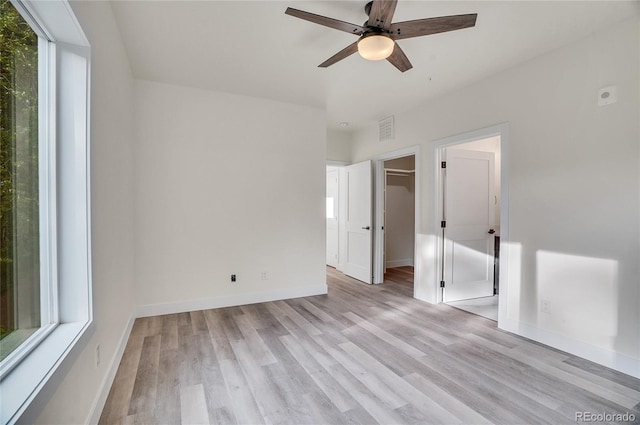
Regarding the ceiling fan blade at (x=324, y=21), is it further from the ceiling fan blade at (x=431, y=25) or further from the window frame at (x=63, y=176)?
Answer: the window frame at (x=63, y=176)

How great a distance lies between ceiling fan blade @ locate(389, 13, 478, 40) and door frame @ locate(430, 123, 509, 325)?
1612 millimetres

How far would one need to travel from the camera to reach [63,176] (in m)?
1.48

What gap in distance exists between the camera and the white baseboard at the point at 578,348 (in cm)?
228

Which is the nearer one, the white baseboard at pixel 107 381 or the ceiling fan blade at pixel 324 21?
the white baseboard at pixel 107 381

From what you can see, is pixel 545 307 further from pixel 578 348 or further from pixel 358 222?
pixel 358 222

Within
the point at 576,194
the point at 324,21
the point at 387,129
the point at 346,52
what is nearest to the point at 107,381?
the point at 324,21

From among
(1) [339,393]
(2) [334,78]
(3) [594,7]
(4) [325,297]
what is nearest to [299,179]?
(2) [334,78]

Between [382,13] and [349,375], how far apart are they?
2518 mm

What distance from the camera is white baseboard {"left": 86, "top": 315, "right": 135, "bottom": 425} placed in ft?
5.48

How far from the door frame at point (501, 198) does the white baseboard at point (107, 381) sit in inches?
139

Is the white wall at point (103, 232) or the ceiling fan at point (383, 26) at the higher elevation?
the ceiling fan at point (383, 26)

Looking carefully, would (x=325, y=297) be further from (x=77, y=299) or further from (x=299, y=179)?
(x=77, y=299)

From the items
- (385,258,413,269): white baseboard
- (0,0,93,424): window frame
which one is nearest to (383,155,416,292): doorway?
(385,258,413,269): white baseboard

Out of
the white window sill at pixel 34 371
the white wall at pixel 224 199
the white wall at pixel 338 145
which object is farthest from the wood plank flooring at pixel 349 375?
the white wall at pixel 338 145
